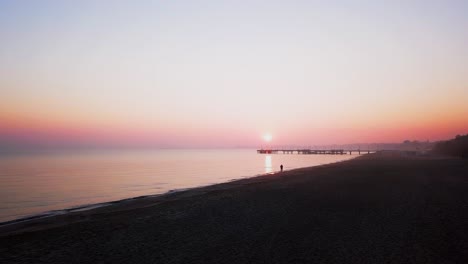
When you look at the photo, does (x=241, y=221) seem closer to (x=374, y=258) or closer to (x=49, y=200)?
(x=374, y=258)

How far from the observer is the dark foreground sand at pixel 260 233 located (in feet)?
34.9

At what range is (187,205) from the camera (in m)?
21.6

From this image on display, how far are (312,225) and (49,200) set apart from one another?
24.2m

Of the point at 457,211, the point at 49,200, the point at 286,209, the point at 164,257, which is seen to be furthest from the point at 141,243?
the point at 49,200

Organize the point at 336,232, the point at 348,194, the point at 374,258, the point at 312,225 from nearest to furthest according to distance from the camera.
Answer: the point at 374,258, the point at 336,232, the point at 312,225, the point at 348,194

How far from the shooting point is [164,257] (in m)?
10.7

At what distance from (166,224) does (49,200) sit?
18.3 metres

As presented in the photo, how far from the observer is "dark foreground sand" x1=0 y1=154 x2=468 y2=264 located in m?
10.6

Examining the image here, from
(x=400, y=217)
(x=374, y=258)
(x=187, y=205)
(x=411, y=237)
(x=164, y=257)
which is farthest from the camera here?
(x=187, y=205)

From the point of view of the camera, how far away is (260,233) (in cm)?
1350

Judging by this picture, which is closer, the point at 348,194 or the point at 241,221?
the point at 241,221

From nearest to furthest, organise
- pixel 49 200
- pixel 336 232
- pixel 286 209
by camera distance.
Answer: pixel 336 232 < pixel 286 209 < pixel 49 200

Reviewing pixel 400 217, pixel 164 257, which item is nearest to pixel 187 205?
pixel 164 257

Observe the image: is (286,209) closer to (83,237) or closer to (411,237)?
(411,237)
